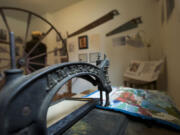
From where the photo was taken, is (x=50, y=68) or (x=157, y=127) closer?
(x=50, y=68)

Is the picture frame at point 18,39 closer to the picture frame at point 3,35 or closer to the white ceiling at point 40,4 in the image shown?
the picture frame at point 3,35

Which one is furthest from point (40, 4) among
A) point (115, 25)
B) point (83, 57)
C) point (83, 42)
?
point (115, 25)

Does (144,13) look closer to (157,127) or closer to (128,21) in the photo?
(128,21)

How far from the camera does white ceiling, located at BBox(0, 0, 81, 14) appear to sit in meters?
2.43

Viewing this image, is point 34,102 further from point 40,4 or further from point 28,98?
point 40,4

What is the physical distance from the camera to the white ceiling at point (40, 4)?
2428 millimetres

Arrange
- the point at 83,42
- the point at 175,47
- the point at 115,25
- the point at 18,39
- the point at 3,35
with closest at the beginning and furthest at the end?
the point at 175,47 < the point at 115,25 < the point at 83,42 < the point at 3,35 < the point at 18,39

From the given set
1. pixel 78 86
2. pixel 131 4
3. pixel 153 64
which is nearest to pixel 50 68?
pixel 153 64

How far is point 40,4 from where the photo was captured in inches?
101

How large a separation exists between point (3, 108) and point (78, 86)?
8.18 ft

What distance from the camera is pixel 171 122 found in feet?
1.27

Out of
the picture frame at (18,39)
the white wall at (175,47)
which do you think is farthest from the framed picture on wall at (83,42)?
the picture frame at (18,39)

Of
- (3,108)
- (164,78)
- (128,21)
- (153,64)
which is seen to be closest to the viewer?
(3,108)

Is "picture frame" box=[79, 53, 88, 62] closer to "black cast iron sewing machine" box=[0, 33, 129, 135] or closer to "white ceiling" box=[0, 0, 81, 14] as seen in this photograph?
"white ceiling" box=[0, 0, 81, 14]
